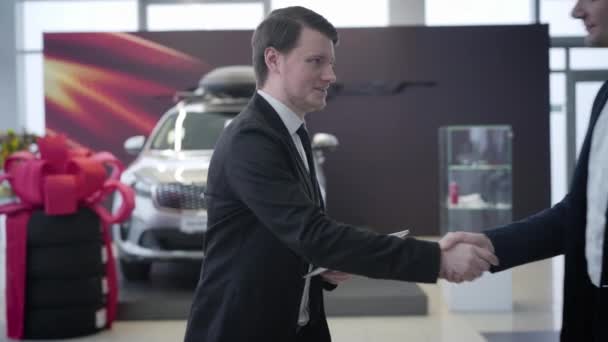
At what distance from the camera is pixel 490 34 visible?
960 cm

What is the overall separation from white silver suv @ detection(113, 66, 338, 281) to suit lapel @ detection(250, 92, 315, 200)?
3339 mm

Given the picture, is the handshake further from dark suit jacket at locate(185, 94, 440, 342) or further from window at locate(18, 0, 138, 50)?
window at locate(18, 0, 138, 50)

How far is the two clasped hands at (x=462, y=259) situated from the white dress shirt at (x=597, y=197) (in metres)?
0.41

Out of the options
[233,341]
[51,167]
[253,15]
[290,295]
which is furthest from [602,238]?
[253,15]

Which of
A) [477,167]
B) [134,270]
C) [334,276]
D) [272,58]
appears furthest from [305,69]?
[477,167]

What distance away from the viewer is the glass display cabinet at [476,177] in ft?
21.8

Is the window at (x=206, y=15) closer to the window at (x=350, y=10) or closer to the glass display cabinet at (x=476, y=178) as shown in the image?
the window at (x=350, y=10)

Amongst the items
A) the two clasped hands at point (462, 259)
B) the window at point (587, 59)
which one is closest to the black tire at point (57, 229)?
the two clasped hands at point (462, 259)

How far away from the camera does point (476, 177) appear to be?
22.1 ft

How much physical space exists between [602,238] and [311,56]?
34.0 inches

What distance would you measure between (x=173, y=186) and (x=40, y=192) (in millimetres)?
1039

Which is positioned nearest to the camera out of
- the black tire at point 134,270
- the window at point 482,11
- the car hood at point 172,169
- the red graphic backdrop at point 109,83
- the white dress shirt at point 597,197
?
the white dress shirt at point 597,197

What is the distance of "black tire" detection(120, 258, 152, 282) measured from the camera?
19.8 feet

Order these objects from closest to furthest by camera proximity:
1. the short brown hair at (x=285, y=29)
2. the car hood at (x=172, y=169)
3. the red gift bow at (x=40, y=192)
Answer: the short brown hair at (x=285, y=29) → the red gift bow at (x=40, y=192) → the car hood at (x=172, y=169)
